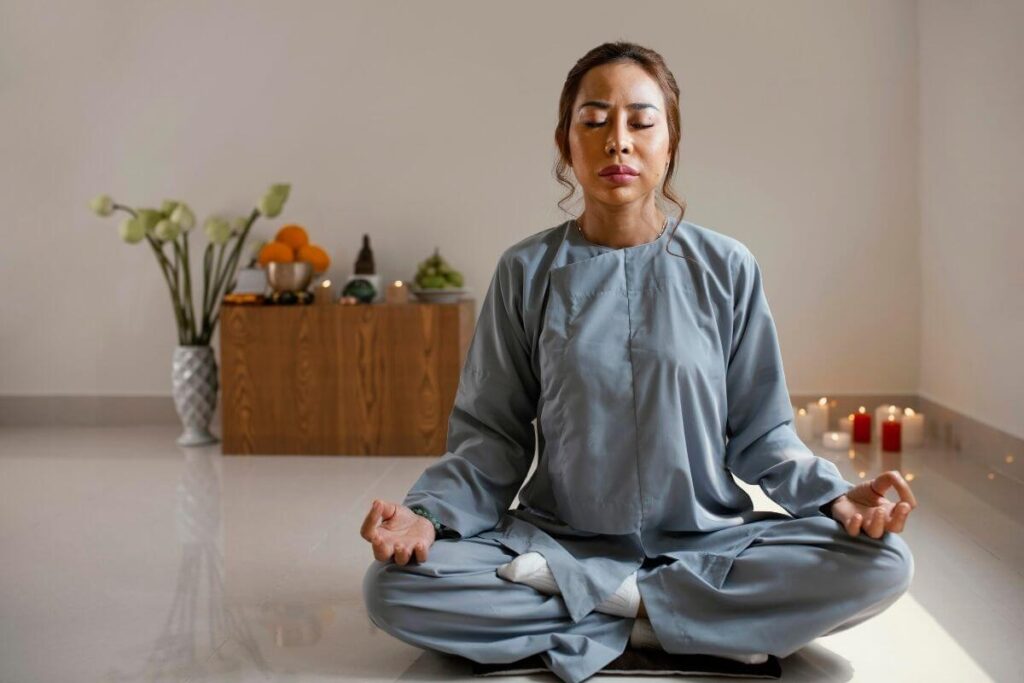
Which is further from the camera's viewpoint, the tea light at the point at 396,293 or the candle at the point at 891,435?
the tea light at the point at 396,293

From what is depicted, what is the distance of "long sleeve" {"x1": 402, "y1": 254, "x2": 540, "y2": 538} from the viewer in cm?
228

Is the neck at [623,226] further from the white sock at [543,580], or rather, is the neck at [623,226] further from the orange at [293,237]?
the orange at [293,237]

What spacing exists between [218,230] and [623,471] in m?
3.03

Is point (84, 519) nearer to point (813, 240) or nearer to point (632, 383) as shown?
point (632, 383)

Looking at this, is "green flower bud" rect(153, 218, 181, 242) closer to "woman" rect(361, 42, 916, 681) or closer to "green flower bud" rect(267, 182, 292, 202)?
"green flower bud" rect(267, 182, 292, 202)

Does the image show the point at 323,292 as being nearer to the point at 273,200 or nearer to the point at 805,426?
the point at 273,200

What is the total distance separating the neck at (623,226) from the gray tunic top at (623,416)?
0.03m

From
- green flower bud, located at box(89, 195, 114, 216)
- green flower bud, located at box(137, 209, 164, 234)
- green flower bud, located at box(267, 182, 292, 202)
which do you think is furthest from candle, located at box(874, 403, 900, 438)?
green flower bud, located at box(89, 195, 114, 216)

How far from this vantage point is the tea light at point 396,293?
4617mm

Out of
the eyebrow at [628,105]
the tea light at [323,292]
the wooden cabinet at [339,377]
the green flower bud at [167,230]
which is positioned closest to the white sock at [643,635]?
the eyebrow at [628,105]

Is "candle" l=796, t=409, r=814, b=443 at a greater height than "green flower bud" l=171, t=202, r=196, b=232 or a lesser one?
lesser

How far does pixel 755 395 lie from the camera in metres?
2.29

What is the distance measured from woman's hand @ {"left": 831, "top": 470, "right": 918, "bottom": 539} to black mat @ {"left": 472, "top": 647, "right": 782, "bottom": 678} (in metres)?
0.32

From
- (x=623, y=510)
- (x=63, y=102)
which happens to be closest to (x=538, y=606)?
(x=623, y=510)
